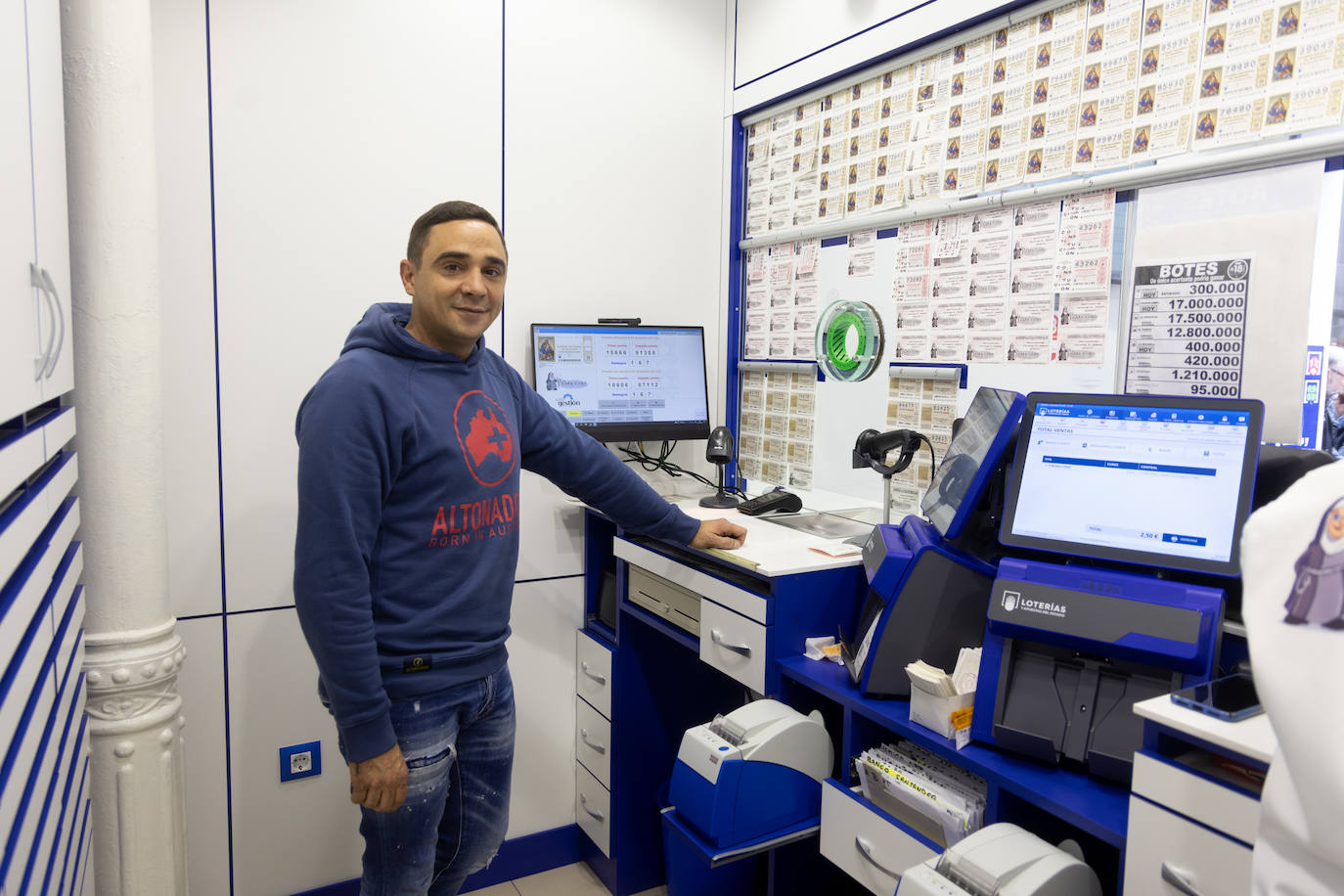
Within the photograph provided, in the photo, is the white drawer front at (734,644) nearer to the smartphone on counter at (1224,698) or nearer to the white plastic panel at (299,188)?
the smartphone on counter at (1224,698)

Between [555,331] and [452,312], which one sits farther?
[555,331]

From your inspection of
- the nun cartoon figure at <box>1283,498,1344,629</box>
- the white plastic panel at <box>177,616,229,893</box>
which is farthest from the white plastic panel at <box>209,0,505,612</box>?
the nun cartoon figure at <box>1283,498,1344,629</box>

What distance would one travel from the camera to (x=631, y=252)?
2859 mm

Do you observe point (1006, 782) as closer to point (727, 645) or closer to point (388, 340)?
point (727, 645)

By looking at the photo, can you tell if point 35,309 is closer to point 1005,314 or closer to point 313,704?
point 313,704

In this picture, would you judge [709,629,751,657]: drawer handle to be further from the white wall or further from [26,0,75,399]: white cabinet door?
[26,0,75,399]: white cabinet door

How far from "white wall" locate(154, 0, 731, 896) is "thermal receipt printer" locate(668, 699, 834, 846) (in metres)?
1.10

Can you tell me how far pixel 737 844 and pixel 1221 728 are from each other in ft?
3.10

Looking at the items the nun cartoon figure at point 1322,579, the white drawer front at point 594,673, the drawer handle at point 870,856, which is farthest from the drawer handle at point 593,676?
the nun cartoon figure at point 1322,579

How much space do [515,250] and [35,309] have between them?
1692 mm

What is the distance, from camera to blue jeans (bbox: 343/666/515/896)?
5.39 feet

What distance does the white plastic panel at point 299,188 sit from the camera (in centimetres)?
225

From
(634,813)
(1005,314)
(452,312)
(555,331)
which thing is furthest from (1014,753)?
(555,331)

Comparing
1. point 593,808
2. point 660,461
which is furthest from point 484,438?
point 593,808
